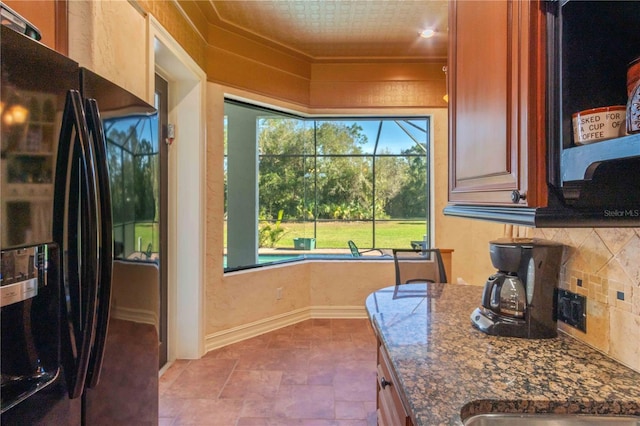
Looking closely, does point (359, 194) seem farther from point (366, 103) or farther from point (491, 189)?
point (491, 189)

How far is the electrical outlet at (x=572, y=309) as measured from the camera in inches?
47.3

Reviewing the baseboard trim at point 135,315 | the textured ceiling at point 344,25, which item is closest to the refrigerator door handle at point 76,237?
the baseboard trim at point 135,315

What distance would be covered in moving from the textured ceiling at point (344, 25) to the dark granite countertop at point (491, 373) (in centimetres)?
275

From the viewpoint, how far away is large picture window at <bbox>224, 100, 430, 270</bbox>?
3.92m

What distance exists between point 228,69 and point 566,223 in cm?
322

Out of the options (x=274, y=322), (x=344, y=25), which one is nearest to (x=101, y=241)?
(x=274, y=322)

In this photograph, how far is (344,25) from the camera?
3.31 meters

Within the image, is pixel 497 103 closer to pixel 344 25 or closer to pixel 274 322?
pixel 344 25

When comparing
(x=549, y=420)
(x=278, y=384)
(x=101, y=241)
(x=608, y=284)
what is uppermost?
(x=101, y=241)

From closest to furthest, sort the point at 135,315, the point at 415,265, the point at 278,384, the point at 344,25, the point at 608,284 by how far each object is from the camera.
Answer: the point at 608,284
the point at 135,315
the point at 278,384
the point at 415,265
the point at 344,25

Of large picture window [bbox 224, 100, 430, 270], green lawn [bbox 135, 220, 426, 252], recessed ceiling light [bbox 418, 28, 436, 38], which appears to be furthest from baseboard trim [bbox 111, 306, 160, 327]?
recessed ceiling light [bbox 418, 28, 436, 38]

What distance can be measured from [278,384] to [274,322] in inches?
46.5

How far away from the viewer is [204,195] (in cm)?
308

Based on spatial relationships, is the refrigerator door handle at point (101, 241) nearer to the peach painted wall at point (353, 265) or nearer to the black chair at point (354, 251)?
the peach painted wall at point (353, 265)
